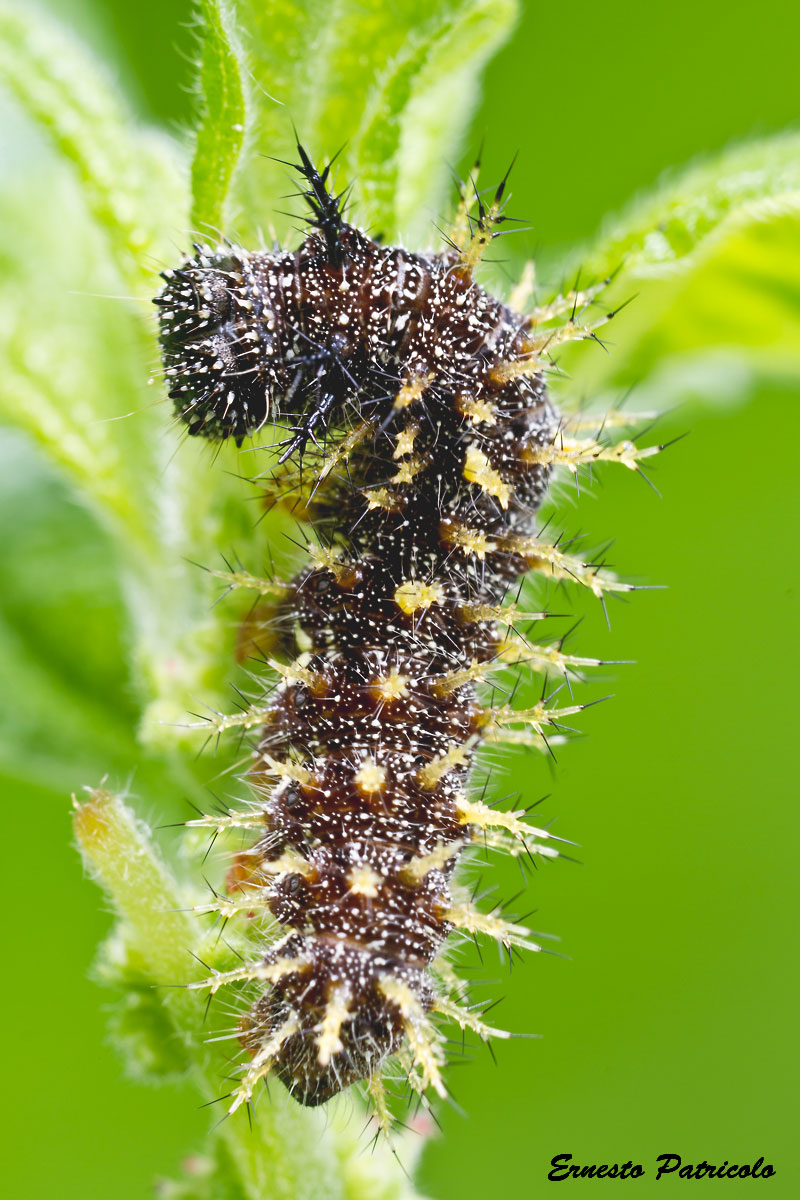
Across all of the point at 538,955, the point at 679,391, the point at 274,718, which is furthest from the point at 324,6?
the point at 538,955

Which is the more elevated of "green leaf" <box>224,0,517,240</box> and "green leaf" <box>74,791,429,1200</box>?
"green leaf" <box>224,0,517,240</box>

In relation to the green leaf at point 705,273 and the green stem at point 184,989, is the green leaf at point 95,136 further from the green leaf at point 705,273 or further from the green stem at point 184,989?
the green stem at point 184,989

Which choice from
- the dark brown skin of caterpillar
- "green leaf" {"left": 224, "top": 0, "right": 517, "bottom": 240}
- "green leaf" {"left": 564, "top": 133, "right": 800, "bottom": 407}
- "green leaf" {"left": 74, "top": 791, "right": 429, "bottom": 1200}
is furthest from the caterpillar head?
"green leaf" {"left": 564, "top": 133, "right": 800, "bottom": 407}

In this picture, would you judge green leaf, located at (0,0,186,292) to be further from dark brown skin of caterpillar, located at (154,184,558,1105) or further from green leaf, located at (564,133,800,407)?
green leaf, located at (564,133,800,407)

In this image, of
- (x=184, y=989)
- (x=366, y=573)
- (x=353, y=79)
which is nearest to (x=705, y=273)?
(x=353, y=79)

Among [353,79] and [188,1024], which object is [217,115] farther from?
[188,1024]

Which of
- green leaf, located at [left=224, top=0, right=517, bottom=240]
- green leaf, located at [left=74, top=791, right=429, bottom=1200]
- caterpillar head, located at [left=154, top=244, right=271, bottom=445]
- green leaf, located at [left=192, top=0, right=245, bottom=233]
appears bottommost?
green leaf, located at [left=74, top=791, right=429, bottom=1200]

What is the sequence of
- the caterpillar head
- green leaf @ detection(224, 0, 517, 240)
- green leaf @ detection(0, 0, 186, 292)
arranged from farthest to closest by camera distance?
green leaf @ detection(0, 0, 186, 292) < green leaf @ detection(224, 0, 517, 240) < the caterpillar head
